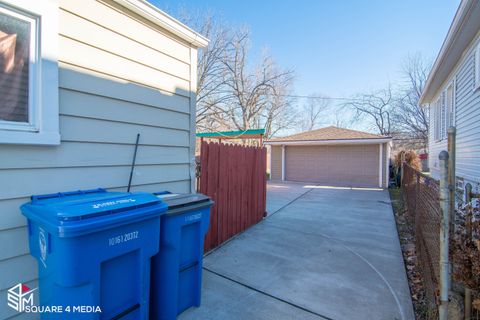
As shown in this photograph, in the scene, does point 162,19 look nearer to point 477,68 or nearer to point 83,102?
point 83,102

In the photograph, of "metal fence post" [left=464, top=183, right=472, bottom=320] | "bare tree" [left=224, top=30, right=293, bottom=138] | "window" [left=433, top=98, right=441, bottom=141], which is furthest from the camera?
"bare tree" [left=224, top=30, right=293, bottom=138]

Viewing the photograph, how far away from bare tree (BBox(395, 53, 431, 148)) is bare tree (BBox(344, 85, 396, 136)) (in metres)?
1.24

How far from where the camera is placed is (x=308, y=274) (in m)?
3.33

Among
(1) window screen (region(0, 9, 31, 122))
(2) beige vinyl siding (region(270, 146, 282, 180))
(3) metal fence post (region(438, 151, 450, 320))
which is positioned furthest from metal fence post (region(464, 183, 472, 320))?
(2) beige vinyl siding (region(270, 146, 282, 180))

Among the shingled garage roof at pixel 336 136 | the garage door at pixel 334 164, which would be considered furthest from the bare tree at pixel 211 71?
the garage door at pixel 334 164

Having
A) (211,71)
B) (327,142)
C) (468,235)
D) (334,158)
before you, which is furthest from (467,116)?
(211,71)

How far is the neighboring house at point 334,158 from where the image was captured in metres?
13.1

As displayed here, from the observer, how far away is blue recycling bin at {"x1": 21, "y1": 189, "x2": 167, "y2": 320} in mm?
1471

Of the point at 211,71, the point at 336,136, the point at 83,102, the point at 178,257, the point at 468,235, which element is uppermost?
the point at 211,71

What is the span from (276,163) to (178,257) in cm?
1425

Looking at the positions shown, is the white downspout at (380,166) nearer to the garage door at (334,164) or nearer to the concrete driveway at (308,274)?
the garage door at (334,164)

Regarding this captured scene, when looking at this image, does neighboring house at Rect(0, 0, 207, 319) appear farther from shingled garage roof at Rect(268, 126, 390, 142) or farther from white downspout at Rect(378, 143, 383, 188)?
white downspout at Rect(378, 143, 383, 188)

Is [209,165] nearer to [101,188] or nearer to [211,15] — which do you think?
[101,188]

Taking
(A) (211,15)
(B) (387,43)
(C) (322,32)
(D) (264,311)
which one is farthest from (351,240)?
(A) (211,15)
